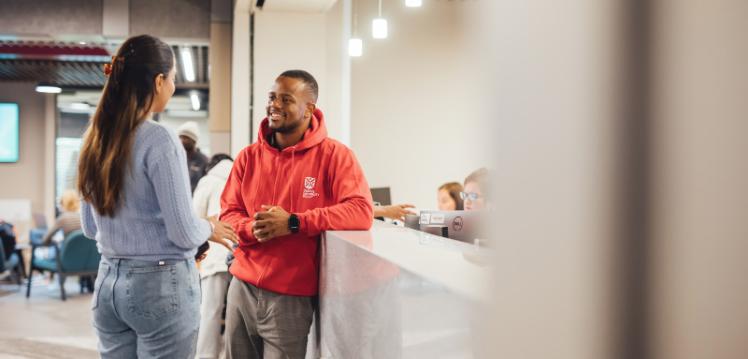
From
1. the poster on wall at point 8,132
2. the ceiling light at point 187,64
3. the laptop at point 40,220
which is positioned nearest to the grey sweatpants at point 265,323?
the ceiling light at point 187,64

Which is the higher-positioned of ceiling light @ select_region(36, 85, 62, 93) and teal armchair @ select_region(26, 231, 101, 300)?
ceiling light @ select_region(36, 85, 62, 93)

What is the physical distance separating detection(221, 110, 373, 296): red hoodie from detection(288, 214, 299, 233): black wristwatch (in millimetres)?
14

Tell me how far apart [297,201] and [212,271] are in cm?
172

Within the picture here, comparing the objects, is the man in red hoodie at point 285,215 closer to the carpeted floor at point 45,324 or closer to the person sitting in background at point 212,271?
the person sitting in background at point 212,271

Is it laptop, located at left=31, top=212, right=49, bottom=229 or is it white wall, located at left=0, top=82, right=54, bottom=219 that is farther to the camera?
white wall, located at left=0, top=82, right=54, bottom=219

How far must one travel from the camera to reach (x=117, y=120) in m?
1.80

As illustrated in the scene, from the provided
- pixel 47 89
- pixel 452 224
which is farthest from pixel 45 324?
pixel 47 89

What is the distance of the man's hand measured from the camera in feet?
6.66

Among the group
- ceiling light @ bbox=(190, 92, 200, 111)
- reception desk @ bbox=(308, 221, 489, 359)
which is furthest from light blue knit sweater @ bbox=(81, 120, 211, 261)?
ceiling light @ bbox=(190, 92, 200, 111)

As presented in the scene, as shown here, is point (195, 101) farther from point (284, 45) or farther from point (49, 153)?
point (284, 45)

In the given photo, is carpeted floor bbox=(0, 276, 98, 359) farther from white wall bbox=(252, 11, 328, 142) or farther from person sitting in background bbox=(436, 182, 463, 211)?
person sitting in background bbox=(436, 182, 463, 211)

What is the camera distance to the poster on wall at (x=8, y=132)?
11.5 metres

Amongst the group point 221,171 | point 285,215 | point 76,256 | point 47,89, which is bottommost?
point 76,256

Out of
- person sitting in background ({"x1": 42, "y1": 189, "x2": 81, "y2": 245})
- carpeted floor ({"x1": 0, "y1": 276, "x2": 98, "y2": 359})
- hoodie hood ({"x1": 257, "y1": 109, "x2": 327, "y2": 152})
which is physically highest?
hoodie hood ({"x1": 257, "y1": 109, "x2": 327, "y2": 152})
